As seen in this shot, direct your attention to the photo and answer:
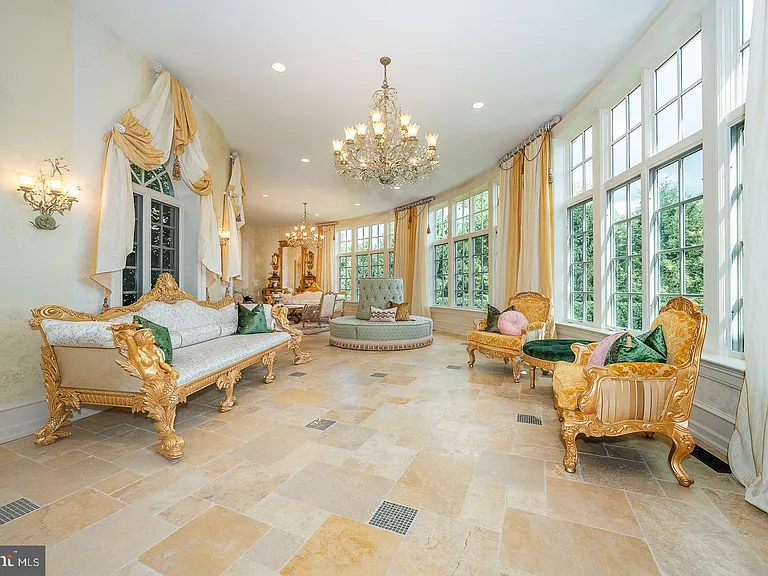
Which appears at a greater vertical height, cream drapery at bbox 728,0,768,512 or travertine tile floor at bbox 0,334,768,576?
cream drapery at bbox 728,0,768,512

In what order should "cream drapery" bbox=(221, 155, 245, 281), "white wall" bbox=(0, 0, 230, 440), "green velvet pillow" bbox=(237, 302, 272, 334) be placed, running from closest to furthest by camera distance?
"white wall" bbox=(0, 0, 230, 440), "green velvet pillow" bbox=(237, 302, 272, 334), "cream drapery" bbox=(221, 155, 245, 281)

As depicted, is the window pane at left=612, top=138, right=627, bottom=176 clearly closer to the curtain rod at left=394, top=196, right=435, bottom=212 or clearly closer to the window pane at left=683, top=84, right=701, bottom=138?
the window pane at left=683, top=84, right=701, bottom=138

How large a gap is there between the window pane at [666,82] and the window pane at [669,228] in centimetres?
107

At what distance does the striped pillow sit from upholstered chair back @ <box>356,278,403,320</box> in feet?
1.30

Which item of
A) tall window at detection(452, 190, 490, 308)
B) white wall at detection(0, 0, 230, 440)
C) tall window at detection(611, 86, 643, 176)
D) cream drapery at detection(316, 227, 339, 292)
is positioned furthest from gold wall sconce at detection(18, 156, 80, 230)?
cream drapery at detection(316, 227, 339, 292)

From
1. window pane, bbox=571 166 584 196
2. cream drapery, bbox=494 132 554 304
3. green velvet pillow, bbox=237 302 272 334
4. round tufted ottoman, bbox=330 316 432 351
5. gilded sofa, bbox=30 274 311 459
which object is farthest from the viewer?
round tufted ottoman, bbox=330 316 432 351

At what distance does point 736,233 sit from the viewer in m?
2.38

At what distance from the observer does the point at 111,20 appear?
2973mm

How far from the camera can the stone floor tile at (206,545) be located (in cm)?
133

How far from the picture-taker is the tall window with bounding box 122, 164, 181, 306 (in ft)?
12.2

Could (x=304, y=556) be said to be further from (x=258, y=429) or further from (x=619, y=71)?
(x=619, y=71)

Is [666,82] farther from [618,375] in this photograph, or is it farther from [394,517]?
[394,517]

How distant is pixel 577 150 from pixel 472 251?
2978 millimetres

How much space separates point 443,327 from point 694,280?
5.51 m
